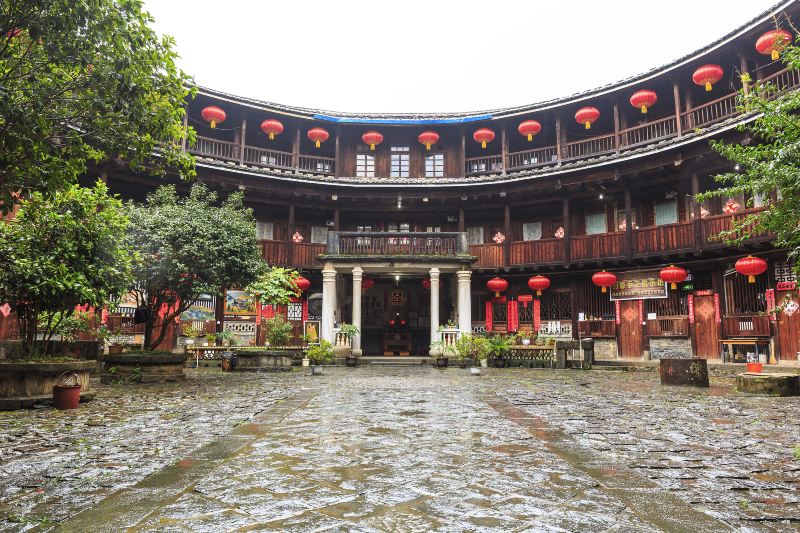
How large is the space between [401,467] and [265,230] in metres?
20.5

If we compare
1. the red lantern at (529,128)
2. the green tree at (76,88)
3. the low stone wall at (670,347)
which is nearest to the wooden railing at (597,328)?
the low stone wall at (670,347)

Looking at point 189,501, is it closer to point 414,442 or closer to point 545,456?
point 414,442

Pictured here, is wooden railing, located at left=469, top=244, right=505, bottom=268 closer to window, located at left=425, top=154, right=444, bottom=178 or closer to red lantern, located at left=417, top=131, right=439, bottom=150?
window, located at left=425, top=154, right=444, bottom=178

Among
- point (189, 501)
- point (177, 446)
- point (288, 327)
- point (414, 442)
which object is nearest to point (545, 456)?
point (414, 442)

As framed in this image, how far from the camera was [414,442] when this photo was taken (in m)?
5.27

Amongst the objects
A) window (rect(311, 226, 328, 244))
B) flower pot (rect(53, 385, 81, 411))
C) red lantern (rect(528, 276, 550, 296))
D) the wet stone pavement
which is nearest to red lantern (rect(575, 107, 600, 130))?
red lantern (rect(528, 276, 550, 296))

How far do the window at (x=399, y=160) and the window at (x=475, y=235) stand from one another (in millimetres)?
4114

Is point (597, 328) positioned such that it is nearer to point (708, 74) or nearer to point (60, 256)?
point (708, 74)

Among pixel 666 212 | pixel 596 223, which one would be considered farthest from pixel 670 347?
pixel 596 223

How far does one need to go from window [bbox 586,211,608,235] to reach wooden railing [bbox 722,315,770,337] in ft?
18.9

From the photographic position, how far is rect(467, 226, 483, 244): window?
24.3 metres

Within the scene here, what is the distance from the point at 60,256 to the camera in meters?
8.01

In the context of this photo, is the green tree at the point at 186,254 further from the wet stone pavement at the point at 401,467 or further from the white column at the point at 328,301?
the white column at the point at 328,301

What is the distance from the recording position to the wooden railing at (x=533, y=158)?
2245 cm
